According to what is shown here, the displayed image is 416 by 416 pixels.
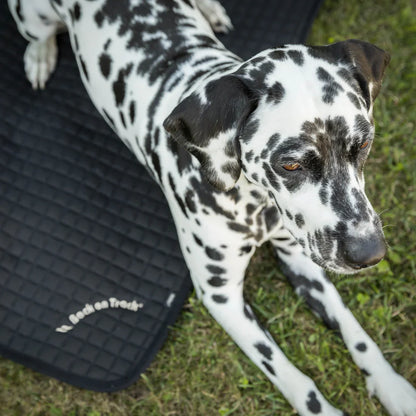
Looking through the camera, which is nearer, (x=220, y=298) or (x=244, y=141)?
(x=244, y=141)

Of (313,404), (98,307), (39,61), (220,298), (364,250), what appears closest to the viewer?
(364,250)

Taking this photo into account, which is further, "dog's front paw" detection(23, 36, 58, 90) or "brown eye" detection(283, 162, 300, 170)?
"dog's front paw" detection(23, 36, 58, 90)

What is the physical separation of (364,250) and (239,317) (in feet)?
3.68

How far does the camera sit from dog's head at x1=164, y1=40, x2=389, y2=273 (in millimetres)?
2277

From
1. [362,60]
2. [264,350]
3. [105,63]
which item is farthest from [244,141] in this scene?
[264,350]

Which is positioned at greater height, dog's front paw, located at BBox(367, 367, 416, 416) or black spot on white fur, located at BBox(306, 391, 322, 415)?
dog's front paw, located at BBox(367, 367, 416, 416)

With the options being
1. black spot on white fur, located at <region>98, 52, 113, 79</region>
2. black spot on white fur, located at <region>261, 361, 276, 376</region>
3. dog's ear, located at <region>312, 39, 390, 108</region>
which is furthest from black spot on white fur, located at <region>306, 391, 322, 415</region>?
black spot on white fur, located at <region>98, 52, 113, 79</region>

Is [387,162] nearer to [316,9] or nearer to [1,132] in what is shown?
[316,9]

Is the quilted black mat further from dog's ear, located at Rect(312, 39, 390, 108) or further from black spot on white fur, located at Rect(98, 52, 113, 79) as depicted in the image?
dog's ear, located at Rect(312, 39, 390, 108)

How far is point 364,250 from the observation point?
2.36 meters

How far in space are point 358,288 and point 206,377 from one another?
47.0 inches

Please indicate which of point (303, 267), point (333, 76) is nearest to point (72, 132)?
point (303, 267)

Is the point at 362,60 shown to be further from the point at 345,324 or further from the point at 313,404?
the point at 313,404

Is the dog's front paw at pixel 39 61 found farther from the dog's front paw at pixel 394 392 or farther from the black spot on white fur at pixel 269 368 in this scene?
the dog's front paw at pixel 394 392
